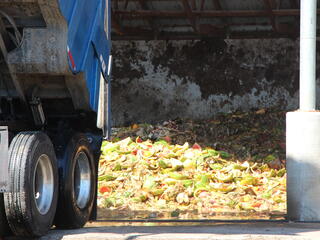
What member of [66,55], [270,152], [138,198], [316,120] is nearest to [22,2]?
[66,55]

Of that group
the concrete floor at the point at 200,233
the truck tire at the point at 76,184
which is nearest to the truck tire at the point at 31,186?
the concrete floor at the point at 200,233

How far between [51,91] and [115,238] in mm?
1781

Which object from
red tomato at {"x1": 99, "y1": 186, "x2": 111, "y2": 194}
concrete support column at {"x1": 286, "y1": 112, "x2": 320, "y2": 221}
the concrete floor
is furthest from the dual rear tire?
red tomato at {"x1": 99, "y1": 186, "x2": 111, "y2": 194}

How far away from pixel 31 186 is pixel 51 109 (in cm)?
163

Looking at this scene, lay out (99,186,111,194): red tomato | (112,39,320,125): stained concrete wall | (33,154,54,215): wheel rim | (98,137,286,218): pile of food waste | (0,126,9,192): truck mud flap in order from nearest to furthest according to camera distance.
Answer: (0,126,9,192): truck mud flap → (33,154,54,215): wheel rim → (98,137,286,218): pile of food waste → (99,186,111,194): red tomato → (112,39,320,125): stained concrete wall

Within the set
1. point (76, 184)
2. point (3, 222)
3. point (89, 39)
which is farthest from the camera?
point (76, 184)

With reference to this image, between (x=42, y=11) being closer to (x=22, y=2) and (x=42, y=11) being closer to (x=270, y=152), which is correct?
(x=22, y=2)

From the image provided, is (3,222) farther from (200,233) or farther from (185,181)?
(185,181)

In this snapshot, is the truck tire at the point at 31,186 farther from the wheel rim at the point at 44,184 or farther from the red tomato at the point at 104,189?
the red tomato at the point at 104,189

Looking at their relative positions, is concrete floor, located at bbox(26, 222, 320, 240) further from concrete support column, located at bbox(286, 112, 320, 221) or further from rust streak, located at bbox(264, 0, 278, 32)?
rust streak, located at bbox(264, 0, 278, 32)

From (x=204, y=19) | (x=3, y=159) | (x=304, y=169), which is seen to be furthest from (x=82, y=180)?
(x=204, y=19)

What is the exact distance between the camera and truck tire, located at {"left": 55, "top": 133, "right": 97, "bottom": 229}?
6832mm

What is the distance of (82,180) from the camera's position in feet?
24.5

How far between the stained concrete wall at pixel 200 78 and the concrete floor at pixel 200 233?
10.8 m
